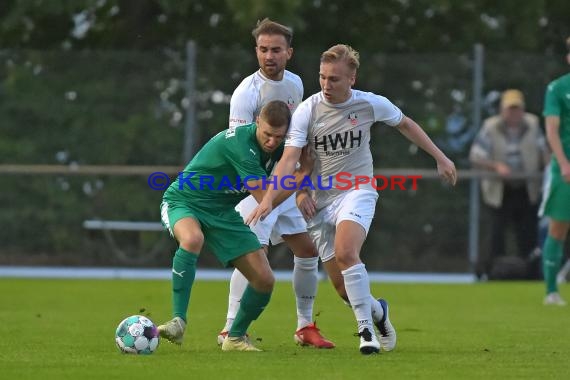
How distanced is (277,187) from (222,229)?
0.48 m

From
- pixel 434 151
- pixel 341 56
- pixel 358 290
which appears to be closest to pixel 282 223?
pixel 358 290

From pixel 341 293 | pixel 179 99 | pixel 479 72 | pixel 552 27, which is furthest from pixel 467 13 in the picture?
pixel 341 293

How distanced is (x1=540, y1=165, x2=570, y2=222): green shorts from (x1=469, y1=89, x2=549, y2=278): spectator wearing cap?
13.1 ft

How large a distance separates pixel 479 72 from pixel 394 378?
1104cm

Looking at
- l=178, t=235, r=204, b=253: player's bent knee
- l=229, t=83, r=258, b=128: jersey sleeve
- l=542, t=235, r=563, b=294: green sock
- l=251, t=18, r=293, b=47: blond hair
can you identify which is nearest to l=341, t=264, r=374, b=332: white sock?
l=178, t=235, r=204, b=253: player's bent knee

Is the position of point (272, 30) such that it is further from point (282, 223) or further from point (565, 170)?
point (565, 170)

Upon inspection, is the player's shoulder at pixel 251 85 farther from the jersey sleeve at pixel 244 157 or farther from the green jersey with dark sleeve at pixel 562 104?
the green jersey with dark sleeve at pixel 562 104

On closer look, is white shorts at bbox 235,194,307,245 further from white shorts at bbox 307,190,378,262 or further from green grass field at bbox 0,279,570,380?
green grass field at bbox 0,279,570,380

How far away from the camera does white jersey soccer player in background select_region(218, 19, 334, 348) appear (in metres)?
9.30

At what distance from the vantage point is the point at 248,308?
28.1ft

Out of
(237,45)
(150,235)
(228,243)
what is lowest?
(150,235)

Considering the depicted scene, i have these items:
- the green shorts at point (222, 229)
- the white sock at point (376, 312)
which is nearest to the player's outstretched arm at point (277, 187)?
the green shorts at point (222, 229)

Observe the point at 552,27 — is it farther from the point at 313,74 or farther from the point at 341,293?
the point at 341,293

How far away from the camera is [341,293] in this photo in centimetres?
921
